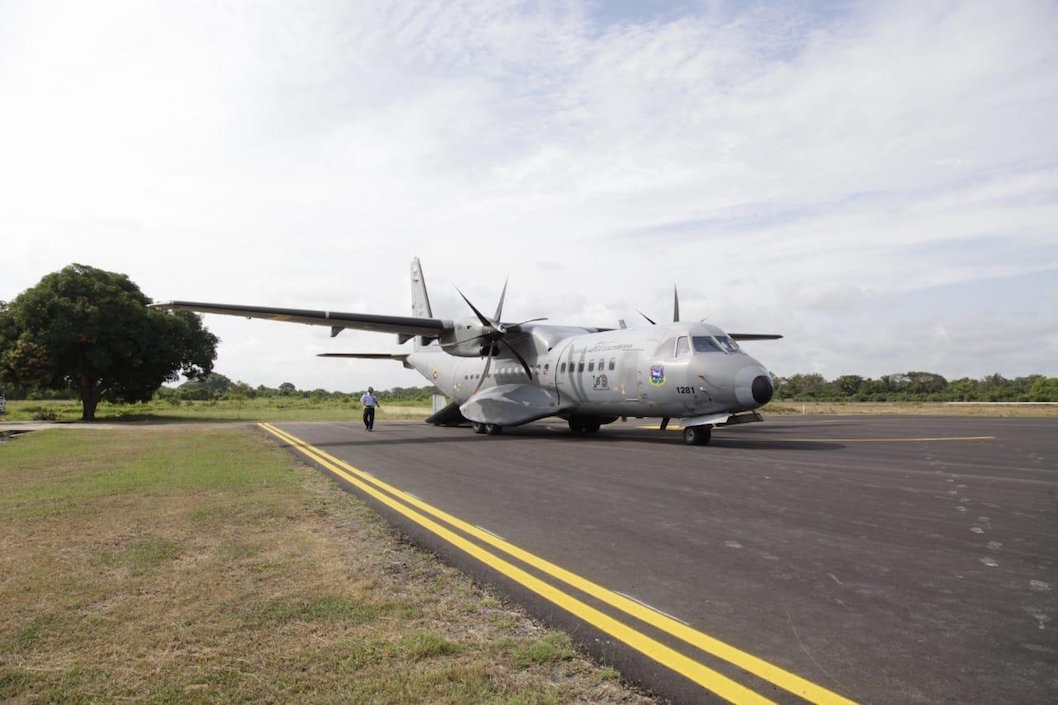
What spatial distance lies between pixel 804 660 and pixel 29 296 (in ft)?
138

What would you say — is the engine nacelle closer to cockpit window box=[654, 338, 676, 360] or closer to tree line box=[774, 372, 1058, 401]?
cockpit window box=[654, 338, 676, 360]

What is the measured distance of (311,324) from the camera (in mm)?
21375

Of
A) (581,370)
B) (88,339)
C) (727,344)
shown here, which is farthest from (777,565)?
(88,339)

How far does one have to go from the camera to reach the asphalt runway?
10.3 ft

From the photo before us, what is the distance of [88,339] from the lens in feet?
114

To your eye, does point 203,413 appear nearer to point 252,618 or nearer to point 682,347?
point 682,347

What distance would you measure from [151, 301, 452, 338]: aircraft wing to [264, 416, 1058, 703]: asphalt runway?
10011mm

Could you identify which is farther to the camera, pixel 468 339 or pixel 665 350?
pixel 468 339

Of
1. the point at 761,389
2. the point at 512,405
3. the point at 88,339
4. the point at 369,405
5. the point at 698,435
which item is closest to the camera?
the point at 761,389

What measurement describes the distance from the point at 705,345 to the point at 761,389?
1.90 m

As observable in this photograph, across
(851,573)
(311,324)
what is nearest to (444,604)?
(851,573)

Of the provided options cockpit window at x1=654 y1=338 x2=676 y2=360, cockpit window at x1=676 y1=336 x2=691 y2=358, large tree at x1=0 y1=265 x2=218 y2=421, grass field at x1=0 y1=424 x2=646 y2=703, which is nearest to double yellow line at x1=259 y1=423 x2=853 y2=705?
grass field at x1=0 y1=424 x2=646 y2=703

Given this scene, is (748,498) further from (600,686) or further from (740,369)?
(740,369)

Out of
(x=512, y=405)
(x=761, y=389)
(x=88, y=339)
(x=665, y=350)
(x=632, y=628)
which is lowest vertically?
(x=632, y=628)
